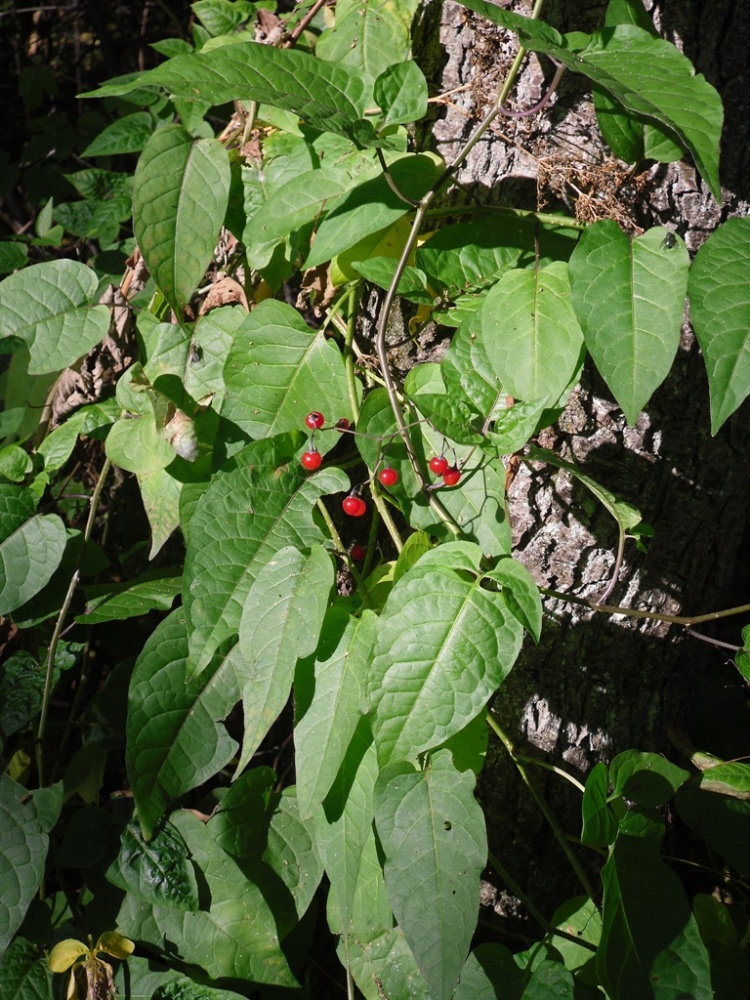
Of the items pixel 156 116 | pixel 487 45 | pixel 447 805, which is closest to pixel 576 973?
pixel 447 805

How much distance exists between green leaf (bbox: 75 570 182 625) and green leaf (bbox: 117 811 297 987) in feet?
1.10

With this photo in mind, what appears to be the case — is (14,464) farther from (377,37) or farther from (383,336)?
(377,37)

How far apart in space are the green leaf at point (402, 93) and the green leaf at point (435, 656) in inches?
20.4

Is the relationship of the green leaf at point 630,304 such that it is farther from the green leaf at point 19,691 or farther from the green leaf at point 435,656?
the green leaf at point 19,691

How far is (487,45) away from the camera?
1.13 metres

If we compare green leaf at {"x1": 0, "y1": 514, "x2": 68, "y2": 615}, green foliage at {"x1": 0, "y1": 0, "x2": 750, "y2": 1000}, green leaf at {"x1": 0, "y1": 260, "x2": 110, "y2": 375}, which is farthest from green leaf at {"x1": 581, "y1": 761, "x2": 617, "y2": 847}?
green leaf at {"x1": 0, "y1": 260, "x2": 110, "y2": 375}

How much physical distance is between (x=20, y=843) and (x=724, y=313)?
3.77 feet

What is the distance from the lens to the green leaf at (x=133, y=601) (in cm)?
121

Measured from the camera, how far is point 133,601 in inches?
48.9

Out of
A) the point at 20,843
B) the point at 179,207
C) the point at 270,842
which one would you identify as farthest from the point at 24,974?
the point at 179,207

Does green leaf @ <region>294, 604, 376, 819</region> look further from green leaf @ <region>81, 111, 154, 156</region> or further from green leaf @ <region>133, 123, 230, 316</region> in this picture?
green leaf @ <region>81, 111, 154, 156</region>

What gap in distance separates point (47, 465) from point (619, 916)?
3.58ft

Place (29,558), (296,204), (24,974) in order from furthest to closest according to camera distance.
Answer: (29,558) < (24,974) < (296,204)

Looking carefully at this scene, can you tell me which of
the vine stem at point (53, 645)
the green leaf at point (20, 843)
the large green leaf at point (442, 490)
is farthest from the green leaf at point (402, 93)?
the green leaf at point (20, 843)
